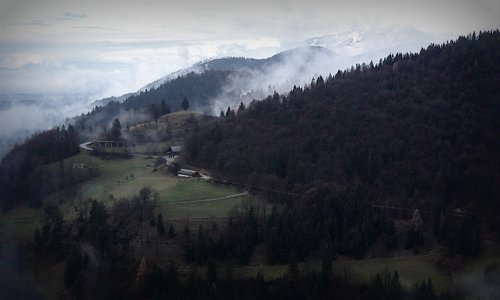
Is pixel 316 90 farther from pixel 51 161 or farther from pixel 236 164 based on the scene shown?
pixel 51 161

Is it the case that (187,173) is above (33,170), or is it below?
below

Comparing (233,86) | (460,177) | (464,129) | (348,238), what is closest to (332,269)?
(348,238)

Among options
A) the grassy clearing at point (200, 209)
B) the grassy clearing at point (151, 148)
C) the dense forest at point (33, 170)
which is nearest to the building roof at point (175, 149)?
the grassy clearing at point (151, 148)

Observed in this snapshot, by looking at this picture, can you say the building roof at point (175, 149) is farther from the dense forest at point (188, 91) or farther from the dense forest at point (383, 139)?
the dense forest at point (188, 91)

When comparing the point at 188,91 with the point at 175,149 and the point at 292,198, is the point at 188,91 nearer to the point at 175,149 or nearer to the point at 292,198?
the point at 175,149

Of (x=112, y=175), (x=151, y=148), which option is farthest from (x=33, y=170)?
(x=151, y=148)

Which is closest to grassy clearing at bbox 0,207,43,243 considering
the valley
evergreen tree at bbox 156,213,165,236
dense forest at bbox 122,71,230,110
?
the valley
